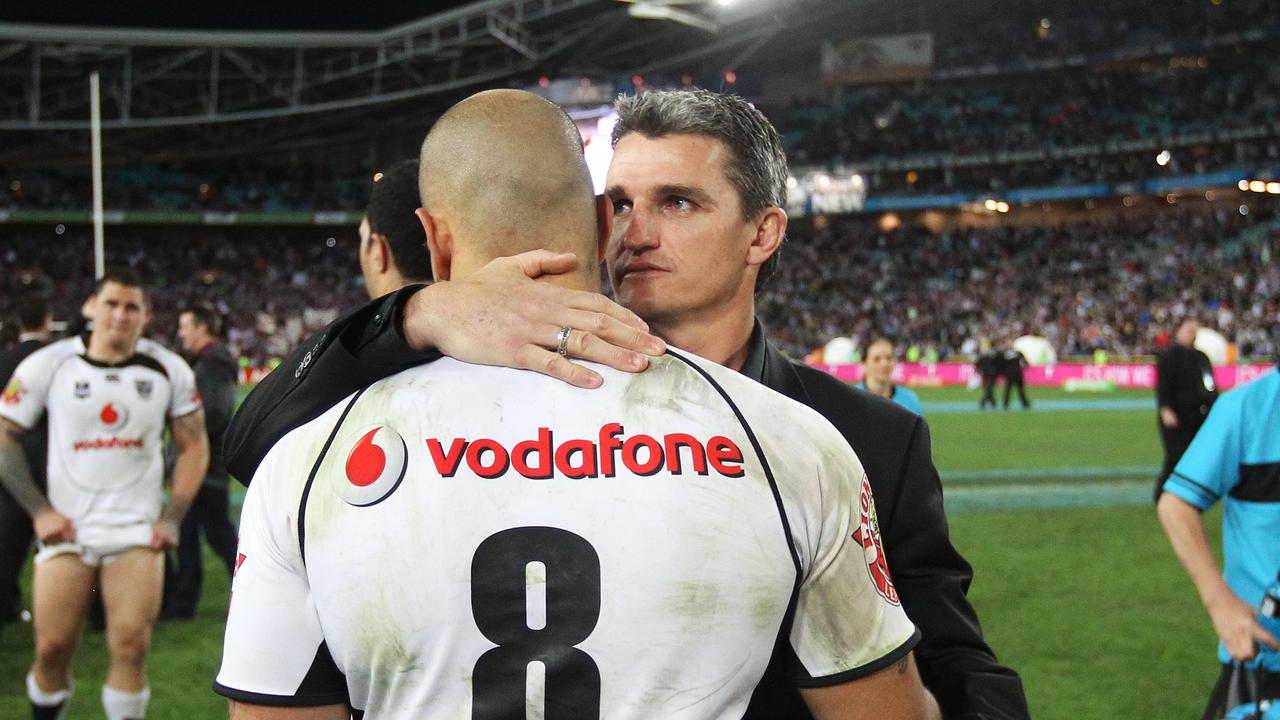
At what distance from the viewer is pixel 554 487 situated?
1.41 meters

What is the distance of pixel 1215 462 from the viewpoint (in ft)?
11.2

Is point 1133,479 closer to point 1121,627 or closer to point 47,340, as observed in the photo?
point 1121,627

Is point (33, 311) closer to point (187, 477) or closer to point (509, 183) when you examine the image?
point (187, 477)

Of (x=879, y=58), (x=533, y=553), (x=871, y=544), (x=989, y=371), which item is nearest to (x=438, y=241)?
(x=533, y=553)

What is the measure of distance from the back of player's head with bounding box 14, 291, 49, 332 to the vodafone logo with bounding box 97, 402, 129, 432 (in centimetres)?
190

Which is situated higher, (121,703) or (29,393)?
(29,393)

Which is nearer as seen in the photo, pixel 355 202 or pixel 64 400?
pixel 64 400

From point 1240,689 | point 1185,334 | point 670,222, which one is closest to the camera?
point 670,222

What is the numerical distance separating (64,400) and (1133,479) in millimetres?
12523

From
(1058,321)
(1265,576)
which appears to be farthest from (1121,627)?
(1058,321)

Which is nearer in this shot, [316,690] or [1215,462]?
[316,690]

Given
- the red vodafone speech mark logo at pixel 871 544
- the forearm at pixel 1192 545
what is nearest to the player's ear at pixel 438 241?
Answer: the red vodafone speech mark logo at pixel 871 544

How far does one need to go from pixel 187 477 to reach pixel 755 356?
4.24 metres

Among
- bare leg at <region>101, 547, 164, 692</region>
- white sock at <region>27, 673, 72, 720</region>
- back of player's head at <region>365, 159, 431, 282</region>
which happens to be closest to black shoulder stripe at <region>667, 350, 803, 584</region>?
back of player's head at <region>365, 159, 431, 282</region>
